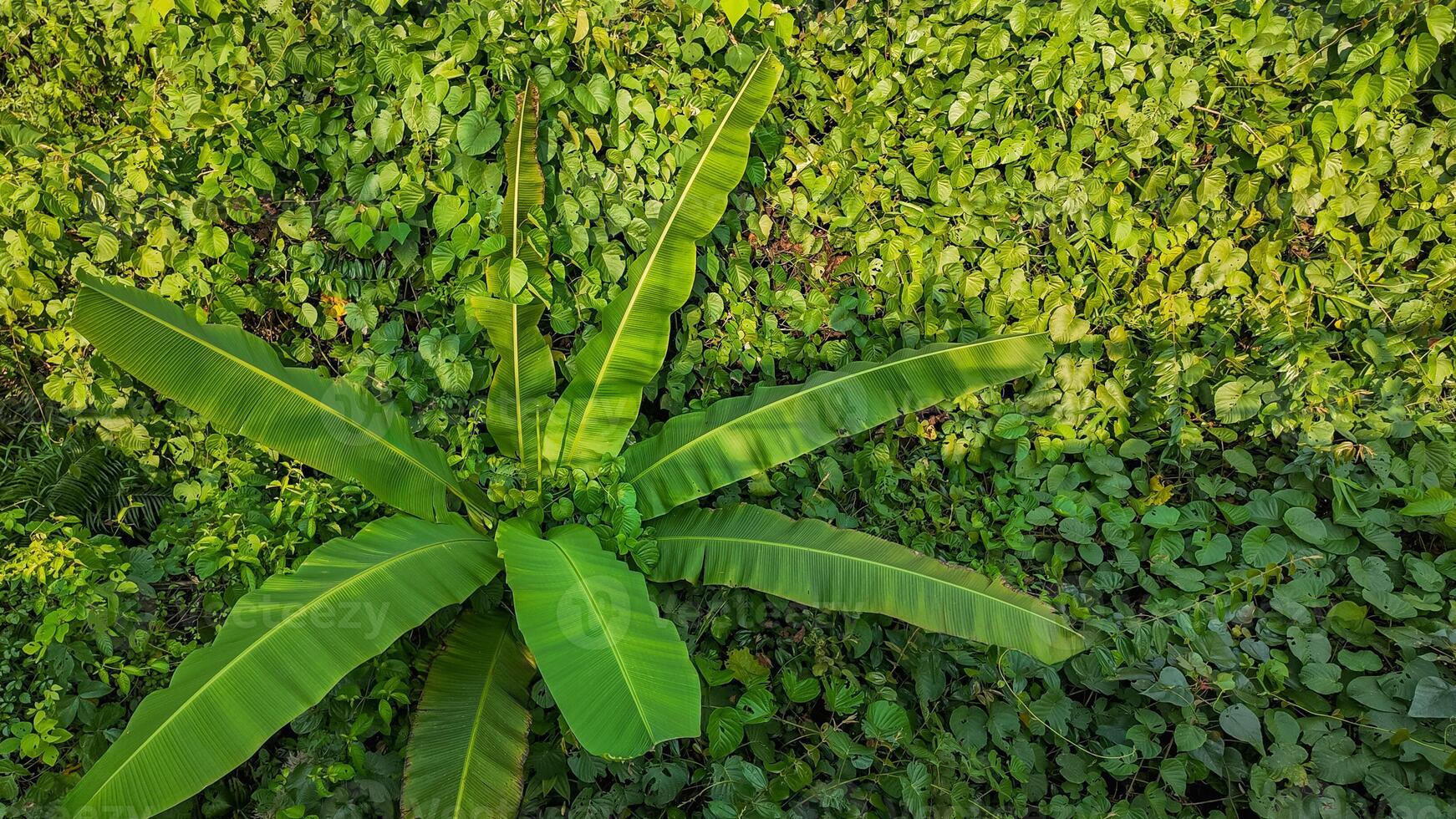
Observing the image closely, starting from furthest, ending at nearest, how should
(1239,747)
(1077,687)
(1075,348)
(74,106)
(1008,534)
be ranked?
(74,106) → (1075,348) → (1008,534) → (1077,687) → (1239,747)

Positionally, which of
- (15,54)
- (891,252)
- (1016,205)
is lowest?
(891,252)

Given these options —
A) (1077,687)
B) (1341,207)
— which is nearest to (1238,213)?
(1341,207)

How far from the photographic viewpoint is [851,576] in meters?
2.14

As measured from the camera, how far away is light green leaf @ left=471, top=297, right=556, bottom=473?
245 centimetres

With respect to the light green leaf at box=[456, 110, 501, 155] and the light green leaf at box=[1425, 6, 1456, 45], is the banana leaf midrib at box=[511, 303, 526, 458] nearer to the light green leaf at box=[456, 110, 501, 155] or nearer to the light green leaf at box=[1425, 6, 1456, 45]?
the light green leaf at box=[456, 110, 501, 155]

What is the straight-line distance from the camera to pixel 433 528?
2.13m

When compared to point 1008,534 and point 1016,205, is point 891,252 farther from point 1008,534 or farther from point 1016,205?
point 1008,534

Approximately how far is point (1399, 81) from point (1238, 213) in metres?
0.54

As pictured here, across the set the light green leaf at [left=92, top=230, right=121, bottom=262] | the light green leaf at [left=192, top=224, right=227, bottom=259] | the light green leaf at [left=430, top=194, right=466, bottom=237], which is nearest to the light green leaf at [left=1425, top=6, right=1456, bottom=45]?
the light green leaf at [left=430, top=194, right=466, bottom=237]

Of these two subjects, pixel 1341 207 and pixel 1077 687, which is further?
pixel 1341 207

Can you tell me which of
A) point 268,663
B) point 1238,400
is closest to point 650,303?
point 268,663

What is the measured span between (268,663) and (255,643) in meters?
0.06

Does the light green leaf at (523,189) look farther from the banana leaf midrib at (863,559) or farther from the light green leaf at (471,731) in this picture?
the light green leaf at (471,731)

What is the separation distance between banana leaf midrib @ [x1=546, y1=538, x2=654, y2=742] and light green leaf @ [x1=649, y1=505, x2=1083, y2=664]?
401mm
